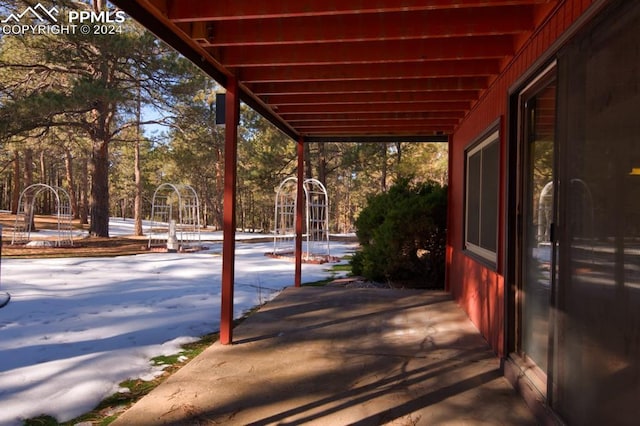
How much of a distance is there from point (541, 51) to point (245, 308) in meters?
4.53

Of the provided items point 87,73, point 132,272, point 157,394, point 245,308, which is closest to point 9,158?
point 87,73

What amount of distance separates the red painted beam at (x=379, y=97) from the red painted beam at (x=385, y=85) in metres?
0.21

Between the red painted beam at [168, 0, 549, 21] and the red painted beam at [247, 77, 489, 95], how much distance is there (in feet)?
5.08

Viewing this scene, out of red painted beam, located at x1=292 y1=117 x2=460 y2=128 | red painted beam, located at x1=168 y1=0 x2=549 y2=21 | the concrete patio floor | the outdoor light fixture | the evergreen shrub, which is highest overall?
red painted beam, located at x1=168 y1=0 x2=549 y2=21

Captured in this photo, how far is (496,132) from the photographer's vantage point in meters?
4.06

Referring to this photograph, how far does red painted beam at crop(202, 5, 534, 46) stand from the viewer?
3.07 m

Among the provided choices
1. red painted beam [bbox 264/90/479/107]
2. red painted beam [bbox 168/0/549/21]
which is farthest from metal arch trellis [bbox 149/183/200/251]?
red painted beam [bbox 168/0/549/21]

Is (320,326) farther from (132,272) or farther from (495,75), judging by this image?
(132,272)

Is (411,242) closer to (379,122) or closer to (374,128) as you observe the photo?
(374,128)

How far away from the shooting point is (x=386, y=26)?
3180 millimetres

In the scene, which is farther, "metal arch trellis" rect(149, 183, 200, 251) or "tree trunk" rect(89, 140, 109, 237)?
"tree trunk" rect(89, 140, 109, 237)

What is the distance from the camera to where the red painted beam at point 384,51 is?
3.54 m

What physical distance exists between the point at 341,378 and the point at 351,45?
2.62m

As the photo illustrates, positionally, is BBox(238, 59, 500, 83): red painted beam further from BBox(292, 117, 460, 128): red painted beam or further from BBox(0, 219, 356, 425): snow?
BBox(0, 219, 356, 425): snow
